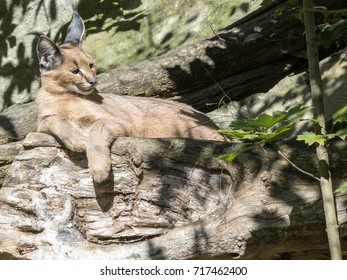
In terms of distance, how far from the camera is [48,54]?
6020mm

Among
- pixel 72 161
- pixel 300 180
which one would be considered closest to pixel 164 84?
pixel 72 161

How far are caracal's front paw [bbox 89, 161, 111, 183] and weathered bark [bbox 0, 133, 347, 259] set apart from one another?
0.08 meters

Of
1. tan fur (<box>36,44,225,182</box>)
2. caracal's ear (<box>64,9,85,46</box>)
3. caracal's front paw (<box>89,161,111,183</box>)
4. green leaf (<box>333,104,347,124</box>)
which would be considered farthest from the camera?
caracal's ear (<box>64,9,85,46</box>)

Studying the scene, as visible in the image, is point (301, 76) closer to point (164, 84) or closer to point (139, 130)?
point (164, 84)

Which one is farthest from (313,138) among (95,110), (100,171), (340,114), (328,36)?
(95,110)

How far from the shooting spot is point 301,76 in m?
7.66

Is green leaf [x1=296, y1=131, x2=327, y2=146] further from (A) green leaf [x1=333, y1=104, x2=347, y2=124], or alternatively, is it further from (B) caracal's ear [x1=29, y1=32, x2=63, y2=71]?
(B) caracal's ear [x1=29, y1=32, x2=63, y2=71]

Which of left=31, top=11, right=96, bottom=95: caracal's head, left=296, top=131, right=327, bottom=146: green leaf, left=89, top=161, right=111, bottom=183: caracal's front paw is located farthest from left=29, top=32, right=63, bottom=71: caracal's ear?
left=296, top=131, right=327, bottom=146: green leaf

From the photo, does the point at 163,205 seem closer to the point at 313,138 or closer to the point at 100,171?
the point at 100,171

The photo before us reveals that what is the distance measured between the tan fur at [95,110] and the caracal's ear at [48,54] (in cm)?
5

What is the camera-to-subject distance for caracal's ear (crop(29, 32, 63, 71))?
5.89 m

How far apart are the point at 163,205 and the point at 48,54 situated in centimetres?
210

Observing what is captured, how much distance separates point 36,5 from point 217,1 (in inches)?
108

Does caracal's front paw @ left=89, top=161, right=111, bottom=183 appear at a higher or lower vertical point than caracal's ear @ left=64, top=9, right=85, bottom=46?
lower
